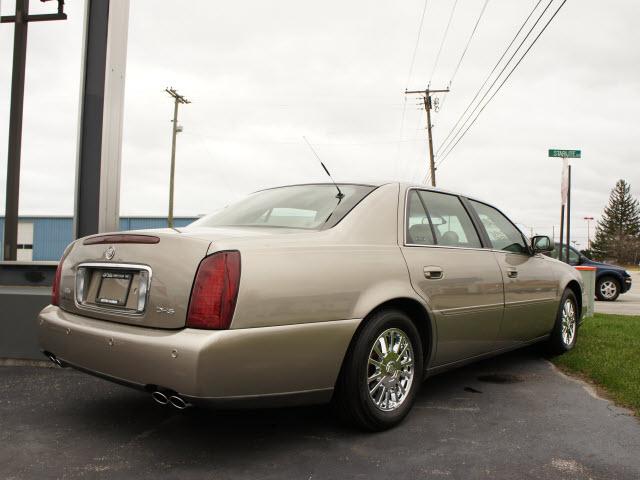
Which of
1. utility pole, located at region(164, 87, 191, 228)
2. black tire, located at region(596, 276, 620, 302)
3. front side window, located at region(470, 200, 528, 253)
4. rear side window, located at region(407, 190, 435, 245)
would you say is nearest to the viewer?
rear side window, located at region(407, 190, 435, 245)

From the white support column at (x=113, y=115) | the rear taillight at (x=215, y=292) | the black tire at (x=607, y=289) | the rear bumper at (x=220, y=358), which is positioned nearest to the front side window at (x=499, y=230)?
the rear bumper at (x=220, y=358)

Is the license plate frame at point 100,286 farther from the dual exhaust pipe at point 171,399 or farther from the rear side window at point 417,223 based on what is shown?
the rear side window at point 417,223

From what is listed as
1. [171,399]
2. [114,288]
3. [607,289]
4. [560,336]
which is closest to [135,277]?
[114,288]

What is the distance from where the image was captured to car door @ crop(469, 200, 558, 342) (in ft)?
14.1

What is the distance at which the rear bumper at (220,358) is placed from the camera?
2406 millimetres

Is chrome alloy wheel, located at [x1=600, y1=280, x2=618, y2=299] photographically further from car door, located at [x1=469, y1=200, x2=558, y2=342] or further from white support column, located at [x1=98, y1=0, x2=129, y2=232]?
white support column, located at [x1=98, y1=0, x2=129, y2=232]

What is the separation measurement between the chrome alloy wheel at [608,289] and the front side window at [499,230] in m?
11.4

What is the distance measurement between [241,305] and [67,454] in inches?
48.6

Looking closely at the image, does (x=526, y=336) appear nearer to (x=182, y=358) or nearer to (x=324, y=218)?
(x=324, y=218)

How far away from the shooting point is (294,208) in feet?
11.5

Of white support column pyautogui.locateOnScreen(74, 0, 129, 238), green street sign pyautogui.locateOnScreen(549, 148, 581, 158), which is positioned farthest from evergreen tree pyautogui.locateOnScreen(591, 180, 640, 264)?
white support column pyautogui.locateOnScreen(74, 0, 129, 238)

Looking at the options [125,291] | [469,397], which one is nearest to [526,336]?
[469,397]

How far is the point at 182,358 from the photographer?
2400mm

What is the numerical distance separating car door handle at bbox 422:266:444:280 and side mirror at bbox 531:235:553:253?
174 cm
